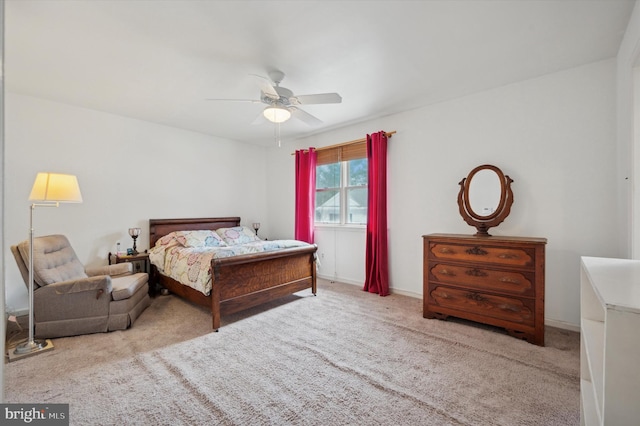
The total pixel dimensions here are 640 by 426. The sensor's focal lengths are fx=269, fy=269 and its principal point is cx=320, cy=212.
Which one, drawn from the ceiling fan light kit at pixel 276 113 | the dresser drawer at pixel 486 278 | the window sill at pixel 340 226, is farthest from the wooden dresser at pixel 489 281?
the ceiling fan light kit at pixel 276 113

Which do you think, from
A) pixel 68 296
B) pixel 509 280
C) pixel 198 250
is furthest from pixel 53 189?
pixel 509 280

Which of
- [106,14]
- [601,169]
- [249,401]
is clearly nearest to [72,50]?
[106,14]

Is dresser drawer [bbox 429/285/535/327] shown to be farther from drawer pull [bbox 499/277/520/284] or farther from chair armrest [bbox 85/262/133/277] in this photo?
chair armrest [bbox 85/262/133/277]

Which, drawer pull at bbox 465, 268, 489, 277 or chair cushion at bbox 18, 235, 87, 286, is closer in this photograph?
chair cushion at bbox 18, 235, 87, 286

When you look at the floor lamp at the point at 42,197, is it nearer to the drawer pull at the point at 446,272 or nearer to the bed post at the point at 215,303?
the bed post at the point at 215,303

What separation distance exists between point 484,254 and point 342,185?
7.95 feet

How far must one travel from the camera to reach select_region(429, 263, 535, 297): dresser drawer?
96.3 inches

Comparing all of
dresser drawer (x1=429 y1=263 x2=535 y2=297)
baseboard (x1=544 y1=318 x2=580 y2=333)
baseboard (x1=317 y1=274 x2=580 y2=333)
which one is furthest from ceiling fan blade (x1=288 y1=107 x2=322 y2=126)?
baseboard (x1=544 y1=318 x2=580 y2=333)

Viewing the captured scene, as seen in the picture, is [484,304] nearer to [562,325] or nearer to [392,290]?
[562,325]

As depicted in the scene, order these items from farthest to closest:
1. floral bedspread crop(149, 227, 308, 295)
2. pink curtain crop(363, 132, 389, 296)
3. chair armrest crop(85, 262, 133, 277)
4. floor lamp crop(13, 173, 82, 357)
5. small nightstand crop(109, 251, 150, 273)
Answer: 1. pink curtain crop(363, 132, 389, 296)
2. small nightstand crop(109, 251, 150, 273)
3. chair armrest crop(85, 262, 133, 277)
4. floral bedspread crop(149, 227, 308, 295)
5. floor lamp crop(13, 173, 82, 357)

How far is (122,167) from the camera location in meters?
3.88

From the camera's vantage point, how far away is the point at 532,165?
2826 mm

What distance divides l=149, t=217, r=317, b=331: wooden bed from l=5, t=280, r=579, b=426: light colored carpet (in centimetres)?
25

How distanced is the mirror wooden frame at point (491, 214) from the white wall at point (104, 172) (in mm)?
3992
